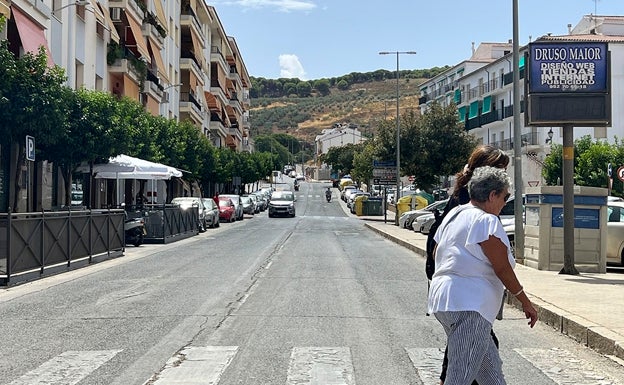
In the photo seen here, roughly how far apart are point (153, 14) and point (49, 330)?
3782cm

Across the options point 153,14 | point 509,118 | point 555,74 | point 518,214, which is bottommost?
point 518,214

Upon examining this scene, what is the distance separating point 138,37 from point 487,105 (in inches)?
1397

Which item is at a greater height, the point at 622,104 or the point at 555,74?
the point at 622,104

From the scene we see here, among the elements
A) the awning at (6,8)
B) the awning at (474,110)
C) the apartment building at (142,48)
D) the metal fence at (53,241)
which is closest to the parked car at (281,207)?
the apartment building at (142,48)

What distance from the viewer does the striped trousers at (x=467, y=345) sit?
4.53 m

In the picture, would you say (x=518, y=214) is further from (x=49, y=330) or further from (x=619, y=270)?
(x=49, y=330)

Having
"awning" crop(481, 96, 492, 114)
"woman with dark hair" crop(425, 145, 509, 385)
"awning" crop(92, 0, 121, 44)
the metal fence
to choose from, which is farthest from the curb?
"awning" crop(481, 96, 492, 114)

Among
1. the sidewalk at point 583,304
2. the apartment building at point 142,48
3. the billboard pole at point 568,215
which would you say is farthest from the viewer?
the apartment building at point 142,48

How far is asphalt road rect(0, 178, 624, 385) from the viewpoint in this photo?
23.0 feet

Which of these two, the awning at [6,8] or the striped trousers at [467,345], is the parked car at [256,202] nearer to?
the awning at [6,8]

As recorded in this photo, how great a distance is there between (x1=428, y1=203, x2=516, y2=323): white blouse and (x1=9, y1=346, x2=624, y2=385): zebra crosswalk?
2343 millimetres

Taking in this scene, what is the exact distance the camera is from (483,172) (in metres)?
4.78

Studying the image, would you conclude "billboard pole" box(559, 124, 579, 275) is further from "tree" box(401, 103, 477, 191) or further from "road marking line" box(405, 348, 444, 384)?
"tree" box(401, 103, 477, 191)

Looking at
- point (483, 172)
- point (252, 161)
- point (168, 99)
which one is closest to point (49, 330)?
point (483, 172)
